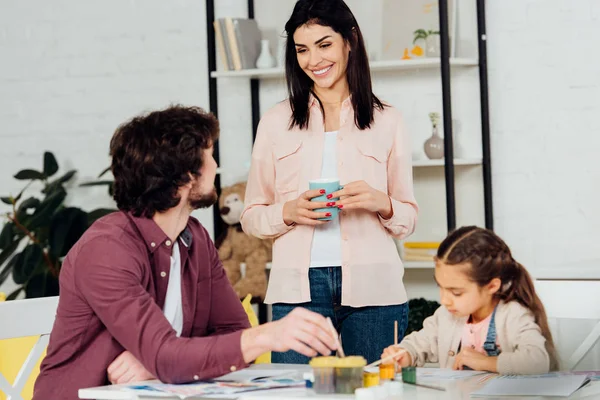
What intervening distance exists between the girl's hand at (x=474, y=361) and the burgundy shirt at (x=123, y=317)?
0.40m

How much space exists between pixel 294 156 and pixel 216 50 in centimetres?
211

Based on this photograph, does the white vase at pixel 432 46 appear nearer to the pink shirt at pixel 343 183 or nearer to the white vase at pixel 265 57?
the white vase at pixel 265 57

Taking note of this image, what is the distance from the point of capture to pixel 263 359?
9.59 feet

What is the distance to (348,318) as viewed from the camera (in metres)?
2.12

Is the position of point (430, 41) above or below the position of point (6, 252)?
above

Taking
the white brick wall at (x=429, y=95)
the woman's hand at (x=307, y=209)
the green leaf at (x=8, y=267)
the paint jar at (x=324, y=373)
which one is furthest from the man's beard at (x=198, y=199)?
the green leaf at (x=8, y=267)

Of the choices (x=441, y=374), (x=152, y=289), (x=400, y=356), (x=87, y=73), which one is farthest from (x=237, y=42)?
(x=441, y=374)

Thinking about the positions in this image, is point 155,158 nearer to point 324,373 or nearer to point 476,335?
point 324,373

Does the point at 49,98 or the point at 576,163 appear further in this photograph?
the point at 49,98

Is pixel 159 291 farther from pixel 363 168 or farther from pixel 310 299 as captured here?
pixel 363 168

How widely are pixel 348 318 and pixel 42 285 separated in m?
2.29

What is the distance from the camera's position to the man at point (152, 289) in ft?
4.95

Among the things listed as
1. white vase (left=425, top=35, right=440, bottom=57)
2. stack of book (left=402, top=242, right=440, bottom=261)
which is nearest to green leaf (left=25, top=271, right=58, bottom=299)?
stack of book (left=402, top=242, right=440, bottom=261)

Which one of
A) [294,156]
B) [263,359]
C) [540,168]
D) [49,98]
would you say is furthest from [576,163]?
→ [49,98]
